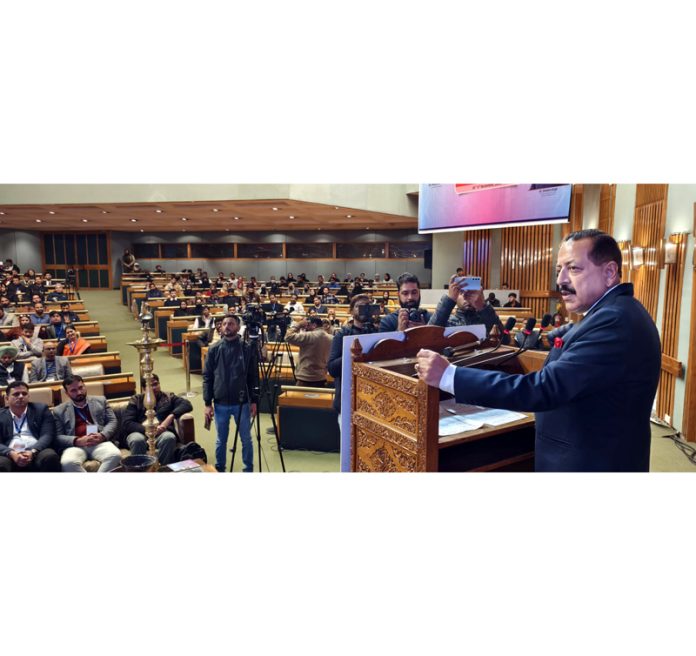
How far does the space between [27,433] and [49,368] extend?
66.4 inches

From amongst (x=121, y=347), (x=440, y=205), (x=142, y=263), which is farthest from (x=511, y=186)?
(x=142, y=263)

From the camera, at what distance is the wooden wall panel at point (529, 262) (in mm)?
11680

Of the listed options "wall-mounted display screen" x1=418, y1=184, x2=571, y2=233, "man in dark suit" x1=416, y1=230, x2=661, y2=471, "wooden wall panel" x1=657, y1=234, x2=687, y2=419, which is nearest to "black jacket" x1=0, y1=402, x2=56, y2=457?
"man in dark suit" x1=416, y1=230, x2=661, y2=471

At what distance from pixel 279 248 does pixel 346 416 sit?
15.9m

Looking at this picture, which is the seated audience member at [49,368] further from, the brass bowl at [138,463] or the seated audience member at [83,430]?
the brass bowl at [138,463]

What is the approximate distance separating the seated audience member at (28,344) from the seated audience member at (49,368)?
0.75 meters

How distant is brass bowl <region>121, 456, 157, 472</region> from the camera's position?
6.41 ft

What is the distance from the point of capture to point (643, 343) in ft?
4.16

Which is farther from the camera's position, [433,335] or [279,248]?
[279,248]

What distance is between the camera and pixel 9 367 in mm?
4801

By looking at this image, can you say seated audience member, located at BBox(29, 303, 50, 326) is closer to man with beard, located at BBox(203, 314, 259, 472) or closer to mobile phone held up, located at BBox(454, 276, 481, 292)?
man with beard, located at BBox(203, 314, 259, 472)

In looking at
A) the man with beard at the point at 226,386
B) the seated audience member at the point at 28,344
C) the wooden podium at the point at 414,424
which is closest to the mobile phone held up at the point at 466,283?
the wooden podium at the point at 414,424

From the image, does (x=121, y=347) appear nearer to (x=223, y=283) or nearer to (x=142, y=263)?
(x=223, y=283)

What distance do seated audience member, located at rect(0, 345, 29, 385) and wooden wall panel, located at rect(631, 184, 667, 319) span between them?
19.8 ft
